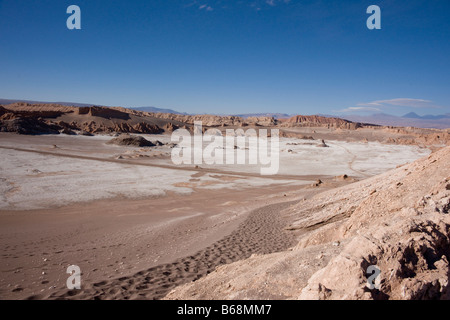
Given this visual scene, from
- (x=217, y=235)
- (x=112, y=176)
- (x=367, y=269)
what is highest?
(x=367, y=269)

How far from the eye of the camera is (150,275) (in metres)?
5.39

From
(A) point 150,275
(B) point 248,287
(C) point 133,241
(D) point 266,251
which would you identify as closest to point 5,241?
(C) point 133,241

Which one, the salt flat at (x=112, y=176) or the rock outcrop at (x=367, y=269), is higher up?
Result: the rock outcrop at (x=367, y=269)

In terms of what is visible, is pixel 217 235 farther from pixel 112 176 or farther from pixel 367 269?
pixel 112 176

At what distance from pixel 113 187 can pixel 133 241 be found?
Answer: 955 cm

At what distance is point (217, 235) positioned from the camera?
802 cm

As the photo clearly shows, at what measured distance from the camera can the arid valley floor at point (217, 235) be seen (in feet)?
9.79

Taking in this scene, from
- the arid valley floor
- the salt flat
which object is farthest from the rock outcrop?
the salt flat

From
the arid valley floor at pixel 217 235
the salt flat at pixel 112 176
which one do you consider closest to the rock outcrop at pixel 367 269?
the arid valley floor at pixel 217 235

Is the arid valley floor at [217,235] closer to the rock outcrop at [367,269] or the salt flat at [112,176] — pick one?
the rock outcrop at [367,269]

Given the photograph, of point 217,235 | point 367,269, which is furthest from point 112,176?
point 367,269

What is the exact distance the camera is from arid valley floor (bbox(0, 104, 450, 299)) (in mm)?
2984

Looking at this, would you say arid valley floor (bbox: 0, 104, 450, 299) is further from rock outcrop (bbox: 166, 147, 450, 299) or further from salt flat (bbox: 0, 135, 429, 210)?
salt flat (bbox: 0, 135, 429, 210)
